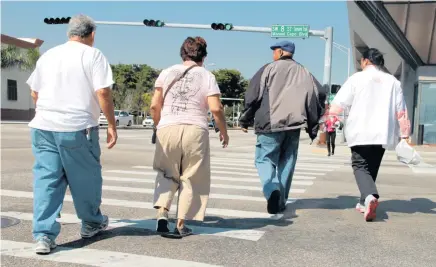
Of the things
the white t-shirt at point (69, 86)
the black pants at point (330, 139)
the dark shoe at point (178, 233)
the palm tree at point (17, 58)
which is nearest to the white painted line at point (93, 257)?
the dark shoe at point (178, 233)

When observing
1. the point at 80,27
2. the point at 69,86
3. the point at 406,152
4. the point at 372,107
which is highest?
the point at 80,27

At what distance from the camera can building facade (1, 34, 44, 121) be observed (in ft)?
155

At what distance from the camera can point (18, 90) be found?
49375mm

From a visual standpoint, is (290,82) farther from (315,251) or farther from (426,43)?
(426,43)

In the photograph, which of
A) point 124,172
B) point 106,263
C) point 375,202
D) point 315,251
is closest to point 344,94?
point 375,202

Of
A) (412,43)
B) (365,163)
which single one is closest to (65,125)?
(365,163)

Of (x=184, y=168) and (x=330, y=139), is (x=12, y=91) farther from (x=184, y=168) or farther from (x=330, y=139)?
(x=184, y=168)

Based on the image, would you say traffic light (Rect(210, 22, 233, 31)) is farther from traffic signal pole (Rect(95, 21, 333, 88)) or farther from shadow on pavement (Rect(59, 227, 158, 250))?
shadow on pavement (Rect(59, 227, 158, 250))

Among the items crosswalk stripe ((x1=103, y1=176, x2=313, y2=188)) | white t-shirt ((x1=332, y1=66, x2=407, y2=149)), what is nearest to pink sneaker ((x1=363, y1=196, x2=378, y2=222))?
white t-shirt ((x1=332, y1=66, x2=407, y2=149))

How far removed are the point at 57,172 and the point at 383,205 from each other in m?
4.21

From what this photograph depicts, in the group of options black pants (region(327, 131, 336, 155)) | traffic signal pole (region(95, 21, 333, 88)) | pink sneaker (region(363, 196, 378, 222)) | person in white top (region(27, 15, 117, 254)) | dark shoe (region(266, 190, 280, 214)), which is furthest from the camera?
traffic signal pole (region(95, 21, 333, 88))

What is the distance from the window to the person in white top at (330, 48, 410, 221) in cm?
4779

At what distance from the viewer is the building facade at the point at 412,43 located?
1847 cm

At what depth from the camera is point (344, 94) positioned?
5621mm
